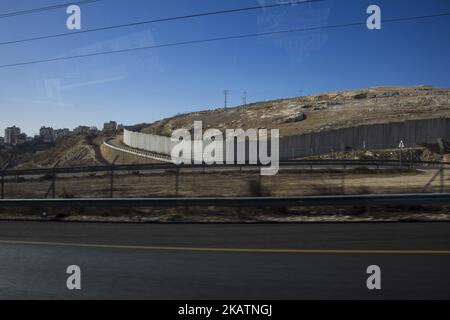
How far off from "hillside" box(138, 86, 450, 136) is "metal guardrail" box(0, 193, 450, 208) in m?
59.9

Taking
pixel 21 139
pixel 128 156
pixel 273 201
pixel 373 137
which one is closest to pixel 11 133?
pixel 21 139

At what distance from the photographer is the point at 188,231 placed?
1076 centimetres

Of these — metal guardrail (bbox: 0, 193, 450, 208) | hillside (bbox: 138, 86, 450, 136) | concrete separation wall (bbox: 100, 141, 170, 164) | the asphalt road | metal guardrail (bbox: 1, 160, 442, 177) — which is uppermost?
hillside (bbox: 138, 86, 450, 136)

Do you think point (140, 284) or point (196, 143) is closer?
point (140, 284)

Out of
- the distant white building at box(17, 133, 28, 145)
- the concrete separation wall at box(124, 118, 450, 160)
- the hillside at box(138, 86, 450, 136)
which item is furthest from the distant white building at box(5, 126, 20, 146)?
the concrete separation wall at box(124, 118, 450, 160)

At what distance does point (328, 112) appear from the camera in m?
90.5

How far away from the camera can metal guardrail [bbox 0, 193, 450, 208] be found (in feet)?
39.1

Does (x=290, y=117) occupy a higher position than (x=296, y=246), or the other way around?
(x=290, y=117)

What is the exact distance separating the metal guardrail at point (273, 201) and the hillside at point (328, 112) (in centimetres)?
5991

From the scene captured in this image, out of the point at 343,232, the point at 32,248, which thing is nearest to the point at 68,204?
the point at 32,248

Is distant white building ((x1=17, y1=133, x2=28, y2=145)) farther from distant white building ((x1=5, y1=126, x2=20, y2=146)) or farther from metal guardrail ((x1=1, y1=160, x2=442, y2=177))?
metal guardrail ((x1=1, y1=160, x2=442, y2=177))
